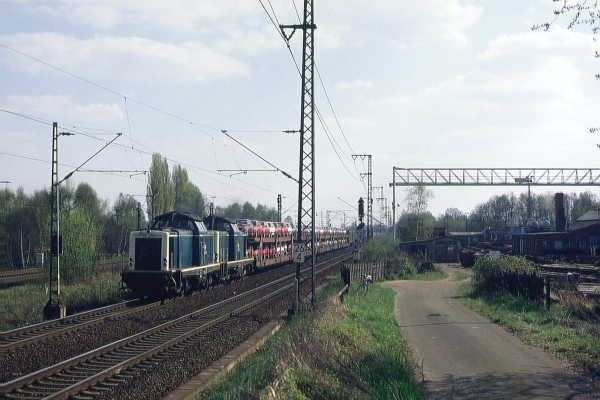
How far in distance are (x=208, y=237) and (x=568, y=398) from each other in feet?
65.9

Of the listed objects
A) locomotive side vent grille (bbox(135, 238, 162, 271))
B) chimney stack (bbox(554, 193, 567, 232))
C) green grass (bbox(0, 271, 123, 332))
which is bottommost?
green grass (bbox(0, 271, 123, 332))

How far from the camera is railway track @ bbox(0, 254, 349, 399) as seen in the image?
9.70 m

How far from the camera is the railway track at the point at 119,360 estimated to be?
A: 9.70 metres

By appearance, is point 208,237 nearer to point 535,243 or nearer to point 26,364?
point 26,364

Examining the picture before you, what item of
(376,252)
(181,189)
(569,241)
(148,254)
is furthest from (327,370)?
(181,189)

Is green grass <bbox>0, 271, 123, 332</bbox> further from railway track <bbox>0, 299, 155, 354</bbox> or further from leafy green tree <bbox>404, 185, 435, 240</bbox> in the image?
leafy green tree <bbox>404, 185, 435, 240</bbox>

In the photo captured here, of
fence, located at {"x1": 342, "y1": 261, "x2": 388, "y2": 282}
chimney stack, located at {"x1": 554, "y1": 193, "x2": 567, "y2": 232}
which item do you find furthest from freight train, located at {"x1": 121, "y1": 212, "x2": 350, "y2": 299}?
chimney stack, located at {"x1": 554, "y1": 193, "x2": 567, "y2": 232}

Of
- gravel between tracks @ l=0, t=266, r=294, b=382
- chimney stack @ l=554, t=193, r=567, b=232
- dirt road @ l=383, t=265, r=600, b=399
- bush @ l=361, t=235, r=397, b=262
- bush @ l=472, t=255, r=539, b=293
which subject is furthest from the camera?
chimney stack @ l=554, t=193, r=567, b=232

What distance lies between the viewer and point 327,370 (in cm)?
872

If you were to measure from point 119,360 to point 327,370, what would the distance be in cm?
553

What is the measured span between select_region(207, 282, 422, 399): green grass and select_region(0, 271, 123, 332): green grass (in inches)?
408

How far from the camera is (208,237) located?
88.3ft

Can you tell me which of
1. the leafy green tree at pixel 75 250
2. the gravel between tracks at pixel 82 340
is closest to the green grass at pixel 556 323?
the gravel between tracks at pixel 82 340

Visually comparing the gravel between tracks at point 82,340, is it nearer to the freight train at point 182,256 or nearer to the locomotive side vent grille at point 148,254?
the freight train at point 182,256
